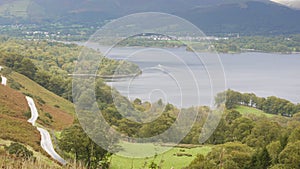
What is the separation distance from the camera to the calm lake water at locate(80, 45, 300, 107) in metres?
6.57

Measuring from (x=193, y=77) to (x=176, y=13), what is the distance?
130 metres

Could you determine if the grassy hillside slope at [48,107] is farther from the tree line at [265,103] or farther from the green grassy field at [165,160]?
the tree line at [265,103]

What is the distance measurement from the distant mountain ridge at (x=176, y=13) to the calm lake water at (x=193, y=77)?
53.2 meters

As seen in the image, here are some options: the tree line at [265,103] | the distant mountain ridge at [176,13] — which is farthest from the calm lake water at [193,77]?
the distant mountain ridge at [176,13]

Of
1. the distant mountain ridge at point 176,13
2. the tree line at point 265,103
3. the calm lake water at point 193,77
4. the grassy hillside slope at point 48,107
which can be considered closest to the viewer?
the calm lake water at point 193,77

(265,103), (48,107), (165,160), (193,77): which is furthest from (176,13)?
(193,77)

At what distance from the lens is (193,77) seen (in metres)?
6.22

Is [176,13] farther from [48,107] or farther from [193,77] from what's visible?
[193,77]

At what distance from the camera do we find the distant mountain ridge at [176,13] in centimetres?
12593

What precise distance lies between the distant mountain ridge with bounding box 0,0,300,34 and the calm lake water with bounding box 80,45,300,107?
53241mm

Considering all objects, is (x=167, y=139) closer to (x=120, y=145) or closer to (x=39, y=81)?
(x=120, y=145)

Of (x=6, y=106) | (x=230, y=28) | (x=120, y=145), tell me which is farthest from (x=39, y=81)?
(x=230, y=28)

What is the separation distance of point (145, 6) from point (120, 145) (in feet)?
523

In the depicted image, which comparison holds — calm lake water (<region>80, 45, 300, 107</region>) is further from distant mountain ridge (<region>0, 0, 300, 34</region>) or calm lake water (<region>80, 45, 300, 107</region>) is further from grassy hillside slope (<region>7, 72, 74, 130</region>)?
distant mountain ridge (<region>0, 0, 300, 34</region>)
